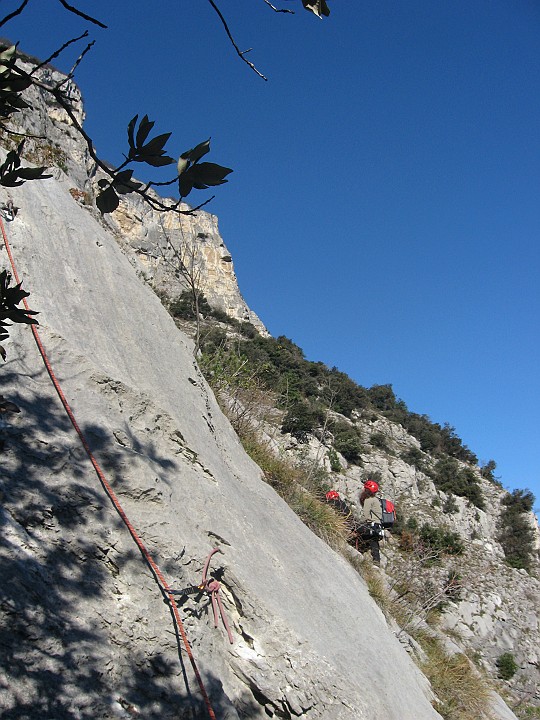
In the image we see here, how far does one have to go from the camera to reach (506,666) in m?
13.6

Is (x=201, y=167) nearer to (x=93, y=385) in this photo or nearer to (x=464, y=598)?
(x=93, y=385)

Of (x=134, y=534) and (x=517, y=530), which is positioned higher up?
(x=517, y=530)

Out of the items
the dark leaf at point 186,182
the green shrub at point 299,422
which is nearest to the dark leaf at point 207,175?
the dark leaf at point 186,182

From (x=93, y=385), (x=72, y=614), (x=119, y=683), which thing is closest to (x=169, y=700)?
(x=119, y=683)

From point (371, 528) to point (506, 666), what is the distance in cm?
836

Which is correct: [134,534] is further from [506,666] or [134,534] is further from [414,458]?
[414,458]

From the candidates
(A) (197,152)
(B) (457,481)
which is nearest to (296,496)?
(A) (197,152)

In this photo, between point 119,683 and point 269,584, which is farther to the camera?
point 269,584

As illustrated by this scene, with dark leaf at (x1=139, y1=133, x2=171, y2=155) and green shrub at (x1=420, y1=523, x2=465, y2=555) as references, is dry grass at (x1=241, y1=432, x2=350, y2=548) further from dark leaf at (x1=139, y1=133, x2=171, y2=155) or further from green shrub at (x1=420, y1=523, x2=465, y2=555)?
green shrub at (x1=420, y1=523, x2=465, y2=555)

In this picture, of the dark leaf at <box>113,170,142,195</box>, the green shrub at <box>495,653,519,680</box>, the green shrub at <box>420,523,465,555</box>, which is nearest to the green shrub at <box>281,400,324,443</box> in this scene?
the green shrub at <box>420,523,465,555</box>

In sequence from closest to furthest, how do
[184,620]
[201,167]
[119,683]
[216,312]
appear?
[201,167]
[119,683]
[184,620]
[216,312]

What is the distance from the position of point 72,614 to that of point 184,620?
64cm

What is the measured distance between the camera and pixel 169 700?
8.25 ft

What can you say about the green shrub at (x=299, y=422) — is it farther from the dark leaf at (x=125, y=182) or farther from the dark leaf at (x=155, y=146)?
the dark leaf at (x=155, y=146)
